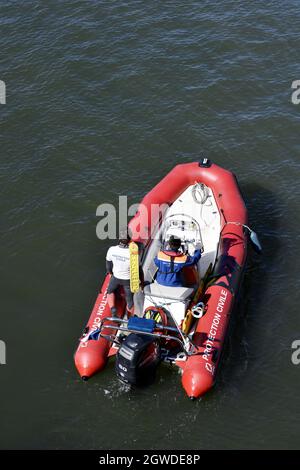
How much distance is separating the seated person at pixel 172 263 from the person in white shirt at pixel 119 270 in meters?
0.69

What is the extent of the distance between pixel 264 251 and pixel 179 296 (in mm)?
3776

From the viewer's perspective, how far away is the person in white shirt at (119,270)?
1228cm

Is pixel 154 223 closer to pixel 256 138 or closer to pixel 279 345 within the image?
pixel 279 345

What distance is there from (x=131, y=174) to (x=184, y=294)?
244 inches

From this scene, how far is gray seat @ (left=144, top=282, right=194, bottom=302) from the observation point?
12555 mm

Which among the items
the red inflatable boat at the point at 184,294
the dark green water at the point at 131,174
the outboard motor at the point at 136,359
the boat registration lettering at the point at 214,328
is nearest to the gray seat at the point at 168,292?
the red inflatable boat at the point at 184,294

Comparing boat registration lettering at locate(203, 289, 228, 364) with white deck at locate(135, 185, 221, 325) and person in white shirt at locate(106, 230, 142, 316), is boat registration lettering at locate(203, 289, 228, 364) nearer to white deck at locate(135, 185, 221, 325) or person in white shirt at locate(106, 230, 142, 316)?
white deck at locate(135, 185, 221, 325)

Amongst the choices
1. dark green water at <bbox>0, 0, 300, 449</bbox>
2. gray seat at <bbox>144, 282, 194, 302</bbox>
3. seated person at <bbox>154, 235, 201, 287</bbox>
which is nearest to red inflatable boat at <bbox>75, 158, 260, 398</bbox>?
gray seat at <bbox>144, 282, 194, 302</bbox>

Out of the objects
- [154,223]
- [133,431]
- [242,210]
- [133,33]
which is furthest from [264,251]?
[133,33]

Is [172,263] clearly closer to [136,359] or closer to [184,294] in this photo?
[184,294]

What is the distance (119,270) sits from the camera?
1248cm

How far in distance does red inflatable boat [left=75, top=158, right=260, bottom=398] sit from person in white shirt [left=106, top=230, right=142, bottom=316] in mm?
183

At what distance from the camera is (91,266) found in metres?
15.3

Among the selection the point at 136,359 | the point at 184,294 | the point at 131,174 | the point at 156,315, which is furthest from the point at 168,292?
the point at 131,174
